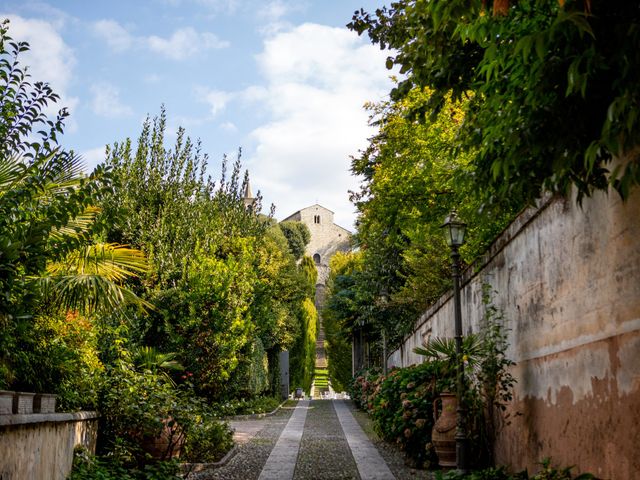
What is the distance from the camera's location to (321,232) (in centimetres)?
7981

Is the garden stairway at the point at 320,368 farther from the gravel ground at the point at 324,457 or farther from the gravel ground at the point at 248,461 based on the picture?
the gravel ground at the point at 248,461

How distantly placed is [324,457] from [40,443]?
5614 millimetres

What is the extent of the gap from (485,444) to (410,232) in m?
7.58

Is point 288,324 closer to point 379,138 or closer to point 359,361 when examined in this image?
point 359,361

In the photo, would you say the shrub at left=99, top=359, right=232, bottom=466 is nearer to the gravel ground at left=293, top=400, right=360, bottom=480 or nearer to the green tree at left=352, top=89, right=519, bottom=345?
the gravel ground at left=293, top=400, right=360, bottom=480

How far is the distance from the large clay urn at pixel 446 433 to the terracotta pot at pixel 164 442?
3.52 m

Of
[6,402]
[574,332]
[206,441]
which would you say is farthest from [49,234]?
[574,332]

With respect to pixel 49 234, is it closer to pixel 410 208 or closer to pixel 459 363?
pixel 459 363

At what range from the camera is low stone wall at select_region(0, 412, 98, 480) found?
5027 mm

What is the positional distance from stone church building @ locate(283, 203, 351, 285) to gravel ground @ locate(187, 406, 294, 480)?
64.4 metres

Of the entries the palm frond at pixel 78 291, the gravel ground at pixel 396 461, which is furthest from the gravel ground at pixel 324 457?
the palm frond at pixel 78 291

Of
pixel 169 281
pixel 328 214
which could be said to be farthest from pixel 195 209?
pixel 328 214

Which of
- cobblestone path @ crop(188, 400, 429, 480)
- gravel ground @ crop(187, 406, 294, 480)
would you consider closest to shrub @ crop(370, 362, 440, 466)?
cobblestone path @ crop(188, 400, 429, 480)

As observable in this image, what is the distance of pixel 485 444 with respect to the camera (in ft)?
27.8
